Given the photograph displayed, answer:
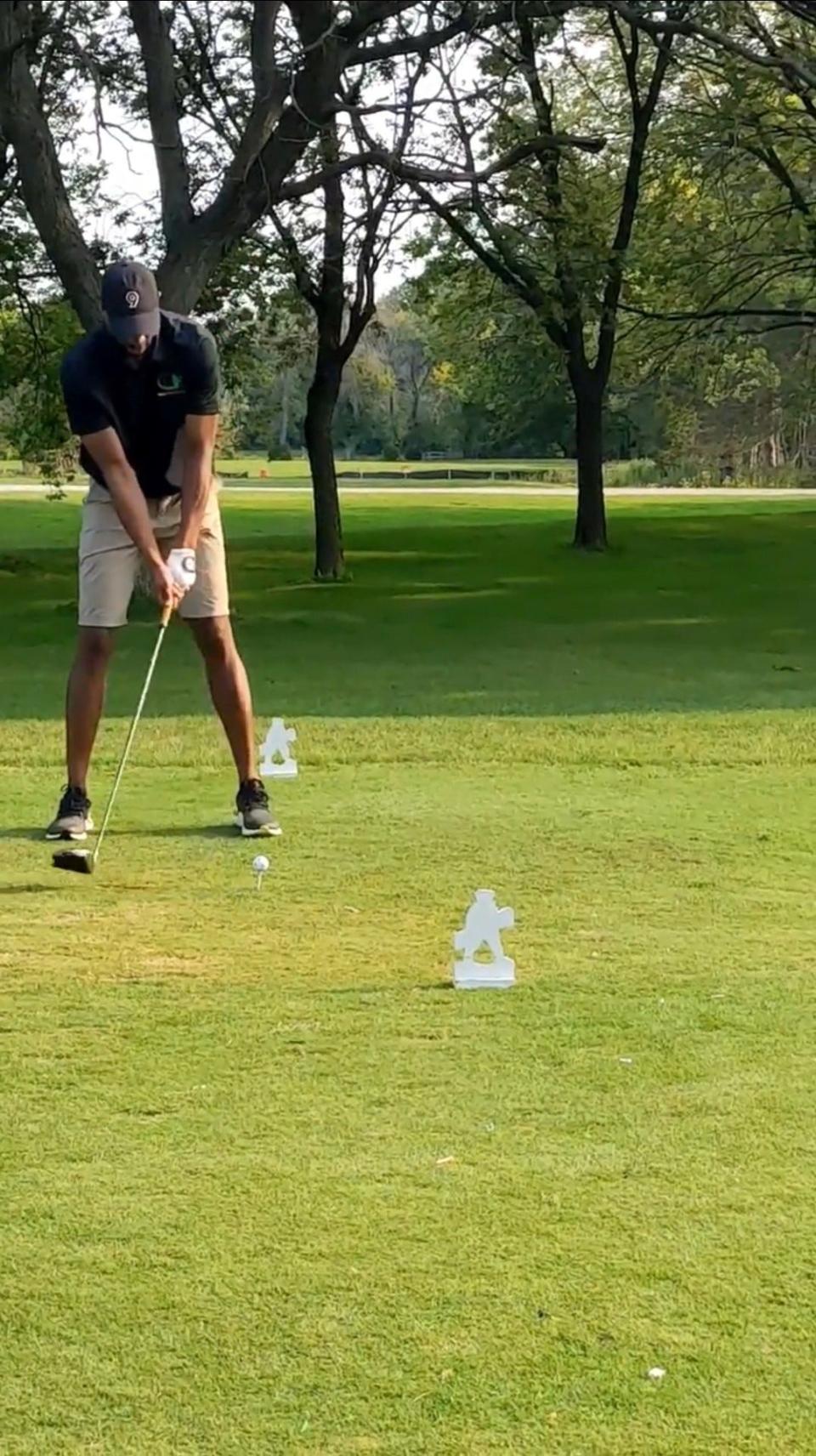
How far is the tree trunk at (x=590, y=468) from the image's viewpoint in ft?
87.5

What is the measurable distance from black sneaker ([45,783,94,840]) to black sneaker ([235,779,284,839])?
563 mm

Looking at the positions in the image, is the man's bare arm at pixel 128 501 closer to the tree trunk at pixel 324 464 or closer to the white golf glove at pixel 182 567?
the white golf glove at pixel 182 567

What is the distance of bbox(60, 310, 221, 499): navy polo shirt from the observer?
6211 mm

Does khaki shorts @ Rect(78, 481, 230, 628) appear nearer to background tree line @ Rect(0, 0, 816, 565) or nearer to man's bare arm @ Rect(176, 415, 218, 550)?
man's bare arm @ Rect(176, 415, 218, 550)

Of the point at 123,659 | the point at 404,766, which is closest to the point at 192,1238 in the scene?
the point at 404,766

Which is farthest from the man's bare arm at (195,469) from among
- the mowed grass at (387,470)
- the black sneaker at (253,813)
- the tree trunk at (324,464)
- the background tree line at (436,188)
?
the mowed grass at (387,470)

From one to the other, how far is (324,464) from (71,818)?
1758cm

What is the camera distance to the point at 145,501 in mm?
6488

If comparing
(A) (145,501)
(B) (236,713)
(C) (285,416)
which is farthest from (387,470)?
(A) (145,501)

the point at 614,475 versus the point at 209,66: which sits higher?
the point at 209,66

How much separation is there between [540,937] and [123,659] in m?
9.65

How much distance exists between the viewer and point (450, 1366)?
2.84 meters

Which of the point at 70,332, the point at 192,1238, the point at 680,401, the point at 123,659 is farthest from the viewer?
the point at 680,401

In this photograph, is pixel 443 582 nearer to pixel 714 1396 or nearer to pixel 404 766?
pixel 404 766
